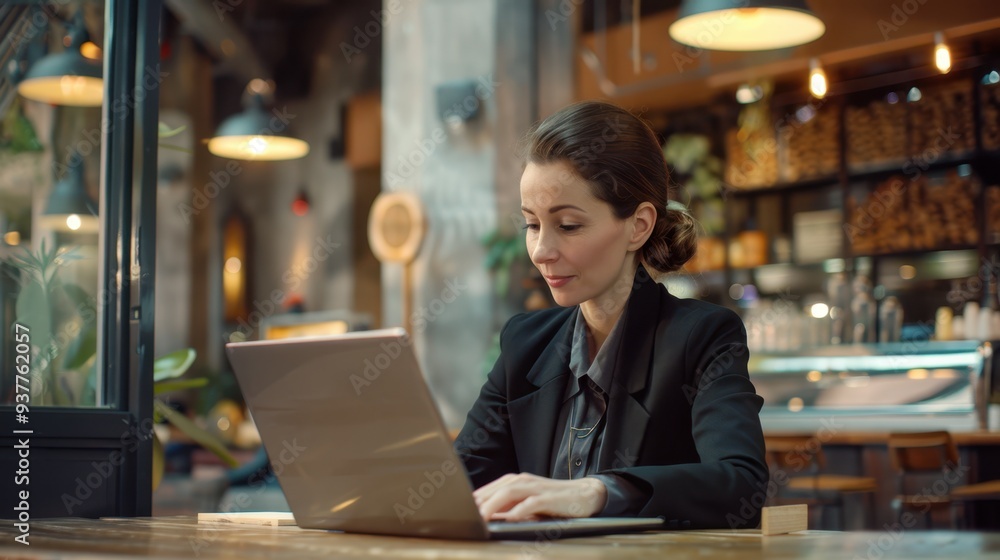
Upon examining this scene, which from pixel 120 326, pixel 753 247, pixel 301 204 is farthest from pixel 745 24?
pixel 301 204

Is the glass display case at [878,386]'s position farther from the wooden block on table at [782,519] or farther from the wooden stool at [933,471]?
the wooden block on table at [782,519]

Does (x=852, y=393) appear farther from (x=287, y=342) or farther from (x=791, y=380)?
(x=287, y=342)

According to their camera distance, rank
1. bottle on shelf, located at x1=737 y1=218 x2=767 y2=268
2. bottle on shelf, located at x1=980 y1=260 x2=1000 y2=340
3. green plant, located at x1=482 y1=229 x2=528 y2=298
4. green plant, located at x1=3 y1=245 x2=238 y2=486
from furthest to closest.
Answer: bottle on shelf, located at x1=737 y1=218 x2=767 y2=268, green plant, located at x1=482 y1=229 x2=528 y2=298, bottle on shelf, located at x1=980 y1=260 x2=1000 y2=340, green plant, located at x1=3 y1=245 x2=238 y2=486

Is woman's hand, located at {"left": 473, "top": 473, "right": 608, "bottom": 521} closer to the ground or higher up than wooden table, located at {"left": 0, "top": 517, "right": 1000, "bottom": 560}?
higher up

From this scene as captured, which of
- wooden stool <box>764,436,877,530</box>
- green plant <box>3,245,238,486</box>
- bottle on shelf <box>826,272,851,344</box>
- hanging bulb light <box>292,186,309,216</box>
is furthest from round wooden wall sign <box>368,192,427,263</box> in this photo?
green plant <box>3,245,238,486</box>

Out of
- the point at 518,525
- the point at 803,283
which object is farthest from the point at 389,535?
the point at 803,283

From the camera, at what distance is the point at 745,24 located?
14.5ft

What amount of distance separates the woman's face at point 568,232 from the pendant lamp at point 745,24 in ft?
8.61

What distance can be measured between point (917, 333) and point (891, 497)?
160 centimetres

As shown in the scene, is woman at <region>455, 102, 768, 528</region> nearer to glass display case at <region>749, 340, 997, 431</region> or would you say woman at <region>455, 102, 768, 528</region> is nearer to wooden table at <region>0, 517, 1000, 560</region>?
wooden table at <region>0, 517, 1000, 560</region>

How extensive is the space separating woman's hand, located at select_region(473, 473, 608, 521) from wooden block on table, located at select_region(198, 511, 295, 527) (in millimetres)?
375

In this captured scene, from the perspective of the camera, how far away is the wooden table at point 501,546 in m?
1.01

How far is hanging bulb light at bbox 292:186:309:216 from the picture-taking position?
1098cm

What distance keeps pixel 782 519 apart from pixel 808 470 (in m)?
4.19
